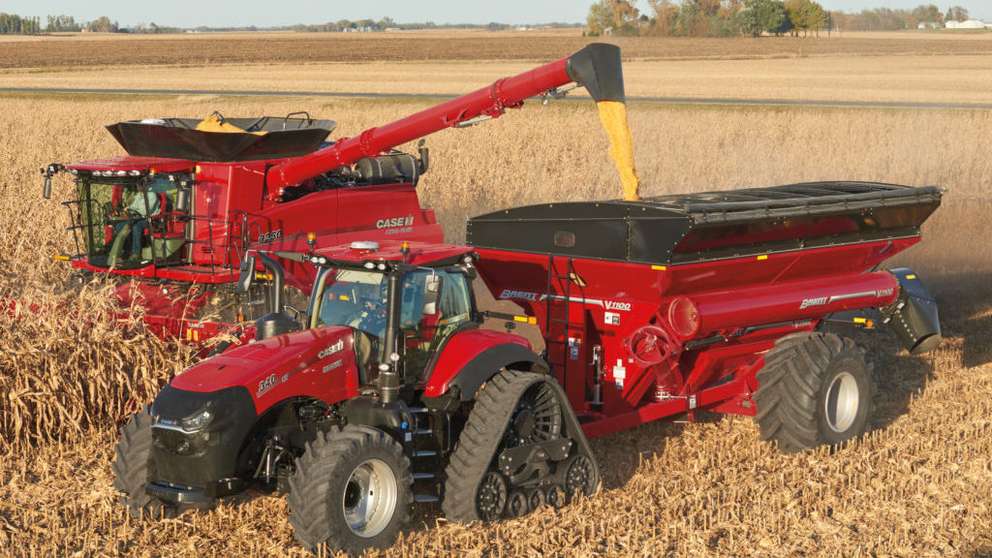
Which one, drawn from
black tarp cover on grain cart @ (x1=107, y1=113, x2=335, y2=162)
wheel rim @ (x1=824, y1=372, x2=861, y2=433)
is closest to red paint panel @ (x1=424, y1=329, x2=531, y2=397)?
wheel rim @ (x1=824, y1=372, x2=861, y2=433)

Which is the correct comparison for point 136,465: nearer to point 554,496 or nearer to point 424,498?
point 424,498

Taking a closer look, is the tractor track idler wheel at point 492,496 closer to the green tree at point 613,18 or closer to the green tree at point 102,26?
the green tree at point 613,18

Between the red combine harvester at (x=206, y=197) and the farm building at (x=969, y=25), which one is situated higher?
the farm building at (x=969, y=25)

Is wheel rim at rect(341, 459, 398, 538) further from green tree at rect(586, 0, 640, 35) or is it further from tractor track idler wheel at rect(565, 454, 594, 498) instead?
green tree at rect(586, 0, 640, 35)

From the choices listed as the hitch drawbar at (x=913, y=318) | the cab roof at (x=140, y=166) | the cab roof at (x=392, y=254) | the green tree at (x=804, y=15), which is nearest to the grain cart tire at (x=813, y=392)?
the hitch drawbar at (x=913, y=318)

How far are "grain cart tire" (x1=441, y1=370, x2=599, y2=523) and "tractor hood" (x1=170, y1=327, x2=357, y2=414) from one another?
2.70 feet

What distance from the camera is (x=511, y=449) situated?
7859 mm

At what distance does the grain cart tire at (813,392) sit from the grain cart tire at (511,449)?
2.13 m

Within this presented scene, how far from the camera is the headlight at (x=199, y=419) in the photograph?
688cm

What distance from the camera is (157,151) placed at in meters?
13.4

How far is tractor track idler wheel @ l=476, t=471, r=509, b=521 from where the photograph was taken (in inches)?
301

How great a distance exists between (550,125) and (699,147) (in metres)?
4.13

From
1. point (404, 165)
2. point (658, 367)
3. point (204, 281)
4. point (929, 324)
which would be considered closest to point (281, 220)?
point (204, 281)

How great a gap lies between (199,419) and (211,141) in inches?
263
